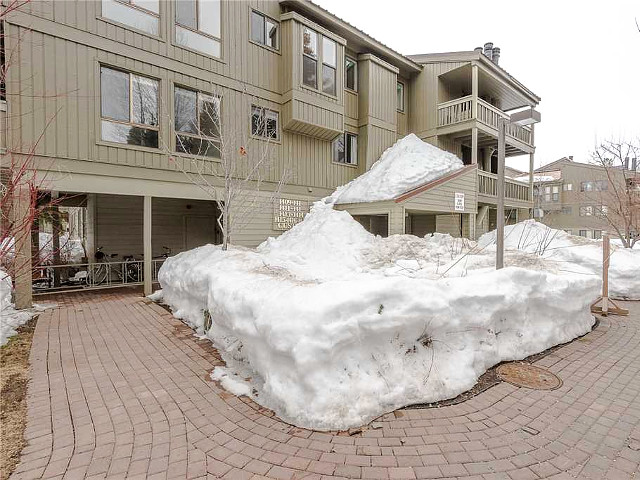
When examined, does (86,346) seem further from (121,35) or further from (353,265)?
(121,35)

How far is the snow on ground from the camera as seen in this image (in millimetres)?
5324

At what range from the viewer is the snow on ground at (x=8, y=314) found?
17.5ft

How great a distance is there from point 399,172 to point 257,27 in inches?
274

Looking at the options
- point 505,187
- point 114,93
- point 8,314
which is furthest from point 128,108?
point 505,187

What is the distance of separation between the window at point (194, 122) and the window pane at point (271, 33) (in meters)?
3.21

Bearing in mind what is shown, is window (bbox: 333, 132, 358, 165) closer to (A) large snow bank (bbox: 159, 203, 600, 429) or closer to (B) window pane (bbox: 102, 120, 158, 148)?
(B) window pane (bbox: 102, 120, 158, 148)

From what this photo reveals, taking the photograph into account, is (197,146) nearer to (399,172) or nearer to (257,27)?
(257,27)

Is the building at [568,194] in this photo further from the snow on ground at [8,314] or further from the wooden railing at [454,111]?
the snow on ground at [8,314]

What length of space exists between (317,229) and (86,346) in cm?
671

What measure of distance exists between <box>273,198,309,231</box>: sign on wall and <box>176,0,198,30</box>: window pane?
5.74 meters

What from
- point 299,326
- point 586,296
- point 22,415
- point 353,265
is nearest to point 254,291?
point 299,326

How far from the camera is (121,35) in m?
8.16

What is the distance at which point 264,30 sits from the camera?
10.8m

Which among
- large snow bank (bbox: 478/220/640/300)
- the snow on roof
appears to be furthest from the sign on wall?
large snow bank (bbox: 478/220/640/300)
